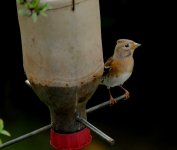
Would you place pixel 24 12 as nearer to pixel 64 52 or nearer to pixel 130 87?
pixel 64 52

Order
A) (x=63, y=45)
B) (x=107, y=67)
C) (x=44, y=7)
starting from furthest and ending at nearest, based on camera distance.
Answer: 1. (x=107, y=67)
2. (x=63, y=45)
3. (x=44, y=7)

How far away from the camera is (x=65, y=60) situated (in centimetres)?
363

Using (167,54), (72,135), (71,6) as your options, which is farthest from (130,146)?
(71,6)

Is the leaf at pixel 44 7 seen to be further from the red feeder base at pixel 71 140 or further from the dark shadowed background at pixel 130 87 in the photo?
the dark shadowed background at pixel 130 87

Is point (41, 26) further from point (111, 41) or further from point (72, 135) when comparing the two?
point (111, 41)

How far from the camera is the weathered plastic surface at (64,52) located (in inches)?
140

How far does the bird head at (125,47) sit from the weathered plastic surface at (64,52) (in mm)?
207

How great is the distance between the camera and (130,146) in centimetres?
625

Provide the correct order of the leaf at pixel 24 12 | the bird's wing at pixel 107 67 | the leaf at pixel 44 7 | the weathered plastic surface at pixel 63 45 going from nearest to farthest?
the leaf at pixel 44 7 → the leaf at pixel 24 12 → the weathered plastic surface at pixel 63 45 → the bird's wing at pixel 107 67

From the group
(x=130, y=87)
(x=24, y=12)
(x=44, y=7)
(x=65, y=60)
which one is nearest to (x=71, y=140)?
(x=65, y=60)

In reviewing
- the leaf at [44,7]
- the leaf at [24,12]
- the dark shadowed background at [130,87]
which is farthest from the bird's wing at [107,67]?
the dark shadowed background at [130,87]

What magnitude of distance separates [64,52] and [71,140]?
1.35 ft

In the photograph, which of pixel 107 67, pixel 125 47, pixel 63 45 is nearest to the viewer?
pixel 63 45

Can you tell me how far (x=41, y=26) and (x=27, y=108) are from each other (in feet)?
9.23
